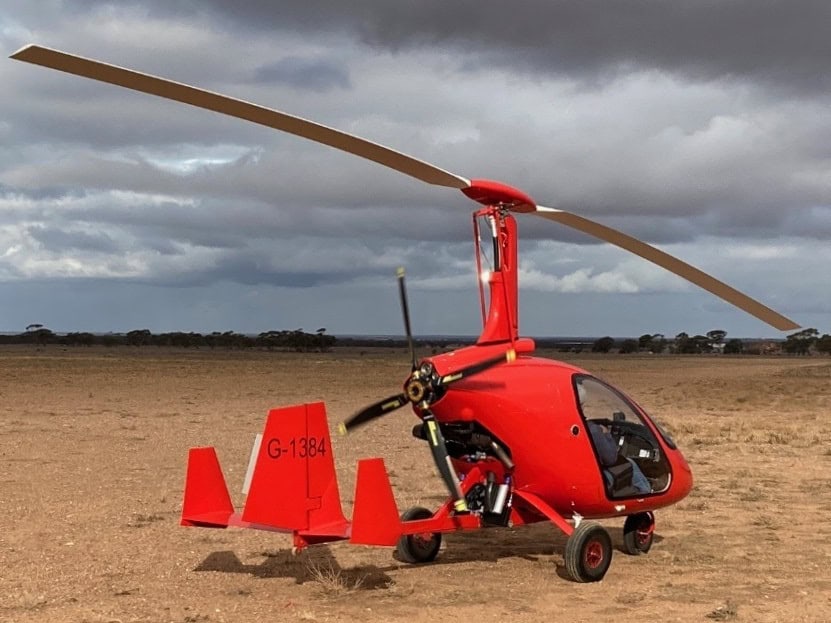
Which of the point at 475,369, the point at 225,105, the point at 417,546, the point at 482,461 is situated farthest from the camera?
the point at 417,546

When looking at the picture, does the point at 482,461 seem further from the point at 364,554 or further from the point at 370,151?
the point at 370,151

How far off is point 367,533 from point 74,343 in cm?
15334

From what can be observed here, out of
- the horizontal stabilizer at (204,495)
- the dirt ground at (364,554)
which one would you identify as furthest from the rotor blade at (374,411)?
the dirt ground at (364,554)

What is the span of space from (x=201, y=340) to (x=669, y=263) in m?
144

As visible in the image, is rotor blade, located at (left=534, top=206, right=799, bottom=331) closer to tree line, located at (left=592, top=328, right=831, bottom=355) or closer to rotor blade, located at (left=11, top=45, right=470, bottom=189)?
rotor blade, located at (left=11, top=45, right=470, bottom=189)

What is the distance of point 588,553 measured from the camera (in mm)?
10031

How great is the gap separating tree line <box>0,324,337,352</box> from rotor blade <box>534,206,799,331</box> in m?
125

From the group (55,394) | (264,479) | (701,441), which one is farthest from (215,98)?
(55,394)

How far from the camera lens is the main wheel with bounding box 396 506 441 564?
10.7 metres

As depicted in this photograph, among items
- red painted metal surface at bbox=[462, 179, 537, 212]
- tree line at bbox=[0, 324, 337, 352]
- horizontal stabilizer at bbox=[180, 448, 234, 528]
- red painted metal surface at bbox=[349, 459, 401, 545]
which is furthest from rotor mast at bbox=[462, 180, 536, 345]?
tree line at bbox=[0, 324, 337, 352]

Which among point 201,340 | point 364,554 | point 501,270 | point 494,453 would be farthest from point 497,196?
point 201,340

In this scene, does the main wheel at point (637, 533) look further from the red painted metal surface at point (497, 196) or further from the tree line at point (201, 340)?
the tree line at point (201, 340)

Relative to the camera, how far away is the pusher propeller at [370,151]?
5.74 metres

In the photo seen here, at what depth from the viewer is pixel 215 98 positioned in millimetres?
6336
